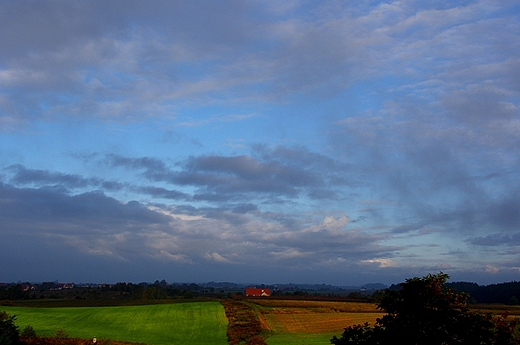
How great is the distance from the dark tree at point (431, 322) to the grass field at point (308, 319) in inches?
1603

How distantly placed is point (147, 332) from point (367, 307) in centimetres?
4229

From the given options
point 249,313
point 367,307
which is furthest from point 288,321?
point 367,307

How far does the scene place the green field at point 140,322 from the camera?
5850 centimetres

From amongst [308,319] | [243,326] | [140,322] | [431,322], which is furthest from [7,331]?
[431,322]

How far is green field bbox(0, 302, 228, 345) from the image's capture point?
192ft

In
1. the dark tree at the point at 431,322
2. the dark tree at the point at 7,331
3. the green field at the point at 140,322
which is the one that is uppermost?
the dark tree at the point at 431,322

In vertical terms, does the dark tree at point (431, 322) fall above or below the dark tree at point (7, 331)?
above

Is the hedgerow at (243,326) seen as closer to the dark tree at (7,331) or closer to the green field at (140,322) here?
the green field at (140,322)

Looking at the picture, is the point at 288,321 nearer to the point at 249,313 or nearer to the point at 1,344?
the point at 249,313

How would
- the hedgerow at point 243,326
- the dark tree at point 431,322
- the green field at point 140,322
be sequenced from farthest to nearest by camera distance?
the green field at point 140,322 < the hedgerow at point 243,326 < the dark tree at point 431,322

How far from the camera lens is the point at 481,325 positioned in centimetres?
1112

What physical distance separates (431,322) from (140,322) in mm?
67243

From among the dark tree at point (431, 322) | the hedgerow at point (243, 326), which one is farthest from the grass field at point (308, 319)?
the dark tree at point (431, 322)

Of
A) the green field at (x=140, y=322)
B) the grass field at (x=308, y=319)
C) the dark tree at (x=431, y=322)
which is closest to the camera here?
the dark tree at (x=431, y=322)
